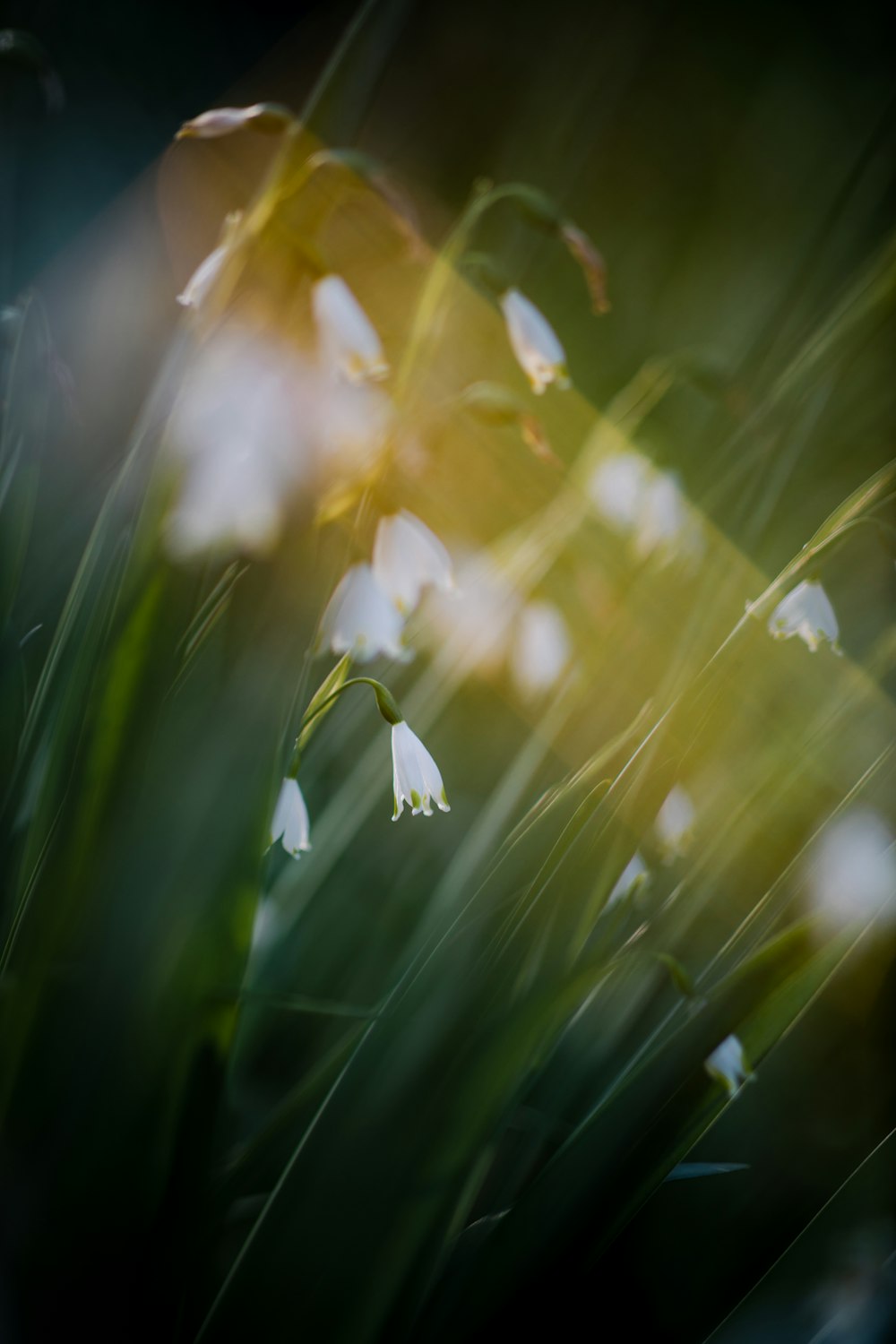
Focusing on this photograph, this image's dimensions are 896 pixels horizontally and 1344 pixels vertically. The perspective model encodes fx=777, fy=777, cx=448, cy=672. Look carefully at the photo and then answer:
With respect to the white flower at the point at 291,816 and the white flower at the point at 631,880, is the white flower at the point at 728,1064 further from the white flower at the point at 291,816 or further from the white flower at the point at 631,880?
the white flower at the point at 291,816

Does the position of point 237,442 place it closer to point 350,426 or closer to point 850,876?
point 350,426

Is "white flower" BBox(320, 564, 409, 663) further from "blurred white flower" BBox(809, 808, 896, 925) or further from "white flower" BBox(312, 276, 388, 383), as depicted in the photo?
"blurred white flower" BBox(809, 808, 896, 925)

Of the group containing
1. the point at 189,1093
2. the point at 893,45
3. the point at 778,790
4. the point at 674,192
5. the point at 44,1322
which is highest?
the point at 893,45

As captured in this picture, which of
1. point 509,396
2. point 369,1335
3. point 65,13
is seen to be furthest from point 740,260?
point 369,1335

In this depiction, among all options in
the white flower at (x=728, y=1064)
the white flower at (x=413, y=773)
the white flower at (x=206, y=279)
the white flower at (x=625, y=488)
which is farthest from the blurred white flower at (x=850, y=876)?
the white flower at (x=206, y=279)

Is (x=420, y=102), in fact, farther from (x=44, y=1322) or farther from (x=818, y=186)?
(x=44, y=1322)

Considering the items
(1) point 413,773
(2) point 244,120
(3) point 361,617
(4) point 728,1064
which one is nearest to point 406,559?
(3) point 361,617

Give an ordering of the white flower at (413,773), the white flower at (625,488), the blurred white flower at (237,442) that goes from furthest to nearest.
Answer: the white flower at (625,488)
the white flower at (413,773)
the blurred white flower at (237,442)
